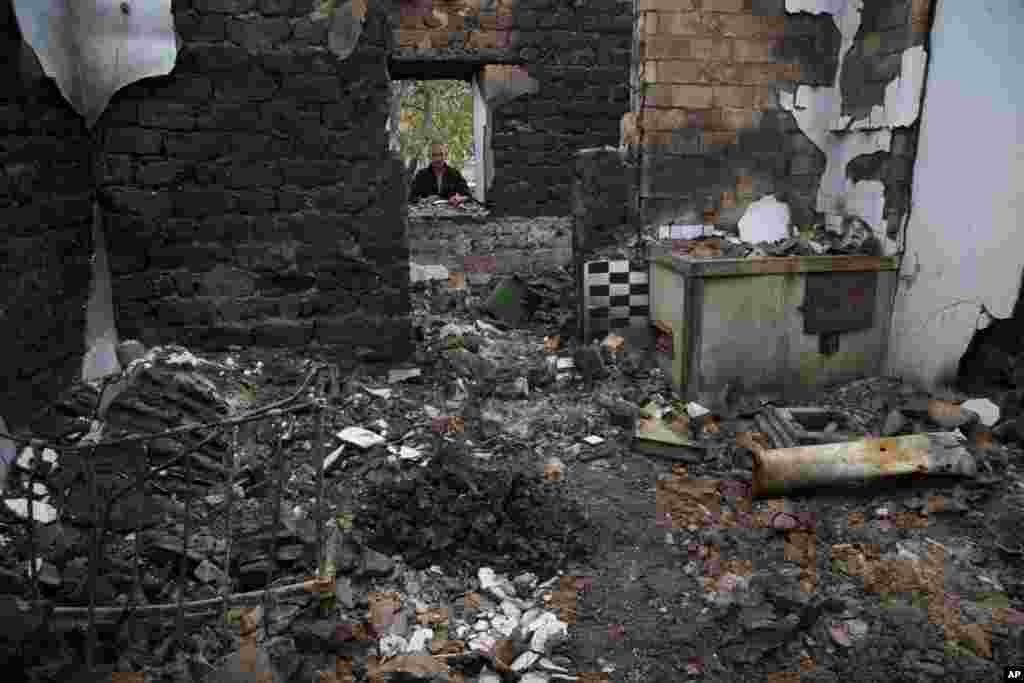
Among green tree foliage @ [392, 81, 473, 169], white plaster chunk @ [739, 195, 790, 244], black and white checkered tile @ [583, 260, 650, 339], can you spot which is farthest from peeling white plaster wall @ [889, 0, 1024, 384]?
green tree foliage @ [392, 81, 473, 169]

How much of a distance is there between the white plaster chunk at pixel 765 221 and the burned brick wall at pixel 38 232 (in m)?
4.42

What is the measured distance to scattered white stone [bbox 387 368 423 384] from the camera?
198 inches

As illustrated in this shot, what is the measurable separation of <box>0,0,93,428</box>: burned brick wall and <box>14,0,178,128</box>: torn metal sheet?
12 cm

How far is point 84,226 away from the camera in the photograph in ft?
14.2

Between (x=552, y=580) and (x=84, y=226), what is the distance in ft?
11.3

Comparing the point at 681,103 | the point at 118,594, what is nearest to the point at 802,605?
the point at 118,594

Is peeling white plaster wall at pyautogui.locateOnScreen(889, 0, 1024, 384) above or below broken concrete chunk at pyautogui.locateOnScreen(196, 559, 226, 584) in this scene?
above

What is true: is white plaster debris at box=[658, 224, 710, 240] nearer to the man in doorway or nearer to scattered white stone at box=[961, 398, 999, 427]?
scattered white stone at box=[961, 398, 999, 427]

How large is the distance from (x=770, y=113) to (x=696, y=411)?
7.43 feet

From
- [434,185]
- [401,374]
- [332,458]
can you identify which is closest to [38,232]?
[332,458]

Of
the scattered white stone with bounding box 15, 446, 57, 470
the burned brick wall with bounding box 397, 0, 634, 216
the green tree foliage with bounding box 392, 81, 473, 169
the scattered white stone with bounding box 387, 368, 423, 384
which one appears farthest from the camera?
the green tree foliage with bounding box 392, 81, 473, 169

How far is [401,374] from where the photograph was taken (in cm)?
506

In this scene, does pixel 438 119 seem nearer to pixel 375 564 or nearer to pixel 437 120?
pixel 437 120

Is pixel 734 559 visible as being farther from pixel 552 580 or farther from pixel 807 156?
pixel 807 156
